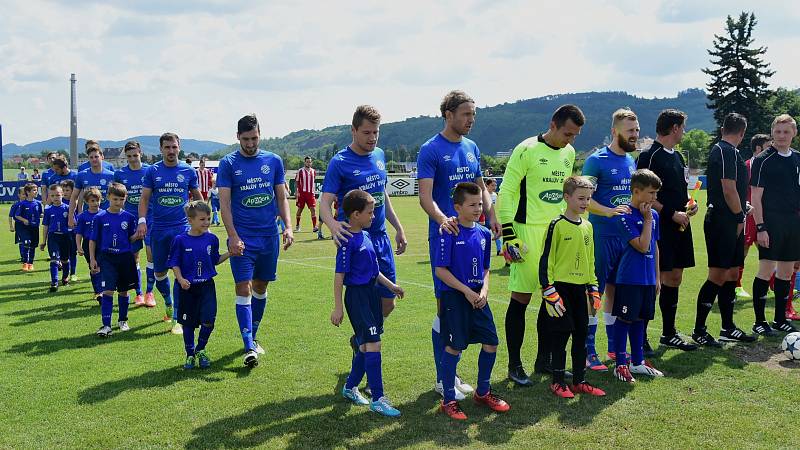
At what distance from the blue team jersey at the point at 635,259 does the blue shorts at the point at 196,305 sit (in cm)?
402

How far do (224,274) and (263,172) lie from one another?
21.9 feet

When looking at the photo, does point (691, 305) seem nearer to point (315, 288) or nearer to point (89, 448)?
point (315, 288)

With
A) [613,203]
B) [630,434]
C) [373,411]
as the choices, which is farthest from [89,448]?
[613,203]

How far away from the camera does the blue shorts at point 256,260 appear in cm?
671

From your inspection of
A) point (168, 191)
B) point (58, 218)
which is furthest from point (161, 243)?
point (58, 218)

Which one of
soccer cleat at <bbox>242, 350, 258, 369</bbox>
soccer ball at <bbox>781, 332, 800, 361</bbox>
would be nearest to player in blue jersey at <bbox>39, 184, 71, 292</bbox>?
soccer cleat at <bbox>242, 350, 258, 369</bbox>

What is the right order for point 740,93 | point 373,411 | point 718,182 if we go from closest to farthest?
1. point 373,411
2. point 718,182
3. point 740,93

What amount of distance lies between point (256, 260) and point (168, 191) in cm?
236

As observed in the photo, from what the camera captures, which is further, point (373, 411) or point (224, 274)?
point (224, 274)

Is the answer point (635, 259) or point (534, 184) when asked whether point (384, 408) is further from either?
point (635, 259)

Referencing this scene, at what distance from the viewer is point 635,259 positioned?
246 inches

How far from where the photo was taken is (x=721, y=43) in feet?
207

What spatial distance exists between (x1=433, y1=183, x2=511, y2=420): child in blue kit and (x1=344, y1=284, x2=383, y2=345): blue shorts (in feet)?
1.86

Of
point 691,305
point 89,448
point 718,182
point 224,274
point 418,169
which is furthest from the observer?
point 224,274
